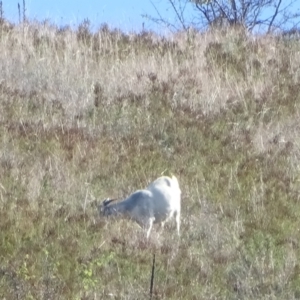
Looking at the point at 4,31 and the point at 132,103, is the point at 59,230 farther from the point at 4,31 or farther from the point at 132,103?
the point at 4,31

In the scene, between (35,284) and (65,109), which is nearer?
(35,284)

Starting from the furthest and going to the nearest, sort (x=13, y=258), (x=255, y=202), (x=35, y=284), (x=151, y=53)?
(x=151, y=53), (x=255, y=202), (x=13, y=258), (x=35, y=284)

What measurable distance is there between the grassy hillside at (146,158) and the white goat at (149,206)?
13 cm

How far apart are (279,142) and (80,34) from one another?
172 inches

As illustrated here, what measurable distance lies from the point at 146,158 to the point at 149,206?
133 cm

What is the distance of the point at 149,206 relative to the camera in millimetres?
7438

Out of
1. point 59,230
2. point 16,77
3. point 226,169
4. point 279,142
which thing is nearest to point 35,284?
point 59,230

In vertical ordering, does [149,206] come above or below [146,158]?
below

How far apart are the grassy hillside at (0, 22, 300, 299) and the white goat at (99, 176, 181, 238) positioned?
0.13m

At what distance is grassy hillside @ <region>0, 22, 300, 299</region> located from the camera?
6488mm

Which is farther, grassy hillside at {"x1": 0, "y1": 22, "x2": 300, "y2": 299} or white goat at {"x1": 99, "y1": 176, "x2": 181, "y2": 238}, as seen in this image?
white goat at {"x1": 99, "y1": 176, "x2": 181, "y2": 238}

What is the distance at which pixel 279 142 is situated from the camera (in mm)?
9164

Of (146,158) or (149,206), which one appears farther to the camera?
(146,158)

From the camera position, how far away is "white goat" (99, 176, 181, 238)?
738cm
